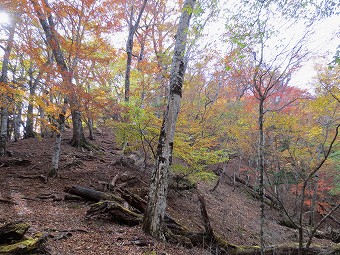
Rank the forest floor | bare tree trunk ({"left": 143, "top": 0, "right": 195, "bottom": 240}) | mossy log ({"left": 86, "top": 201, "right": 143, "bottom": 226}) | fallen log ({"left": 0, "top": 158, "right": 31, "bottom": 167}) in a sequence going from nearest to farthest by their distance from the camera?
the forest floor
bare tree trunk ({"left": 143, "top": 0, "right": 195, "bottom": 240})
mossy log ({"left": 86, "top": 201, "right": 143, "bottom": 226})
fallen log ({"left": 0, "top": 158, "right": 31, "bottom": 167})

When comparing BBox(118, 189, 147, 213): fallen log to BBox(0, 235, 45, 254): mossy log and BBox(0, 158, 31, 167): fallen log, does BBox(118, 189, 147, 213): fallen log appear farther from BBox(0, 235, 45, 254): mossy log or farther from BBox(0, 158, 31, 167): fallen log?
BBox(0, 158, 31, 167): fallen log

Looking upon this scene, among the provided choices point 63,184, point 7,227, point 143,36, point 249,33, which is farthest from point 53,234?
point 143,36

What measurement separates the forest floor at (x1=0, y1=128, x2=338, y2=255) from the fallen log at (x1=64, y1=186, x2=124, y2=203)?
0.24m

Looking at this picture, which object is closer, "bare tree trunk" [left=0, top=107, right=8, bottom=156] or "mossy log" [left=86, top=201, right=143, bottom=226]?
"mossy log" [left=86, top=201, right=143, bottom=226]

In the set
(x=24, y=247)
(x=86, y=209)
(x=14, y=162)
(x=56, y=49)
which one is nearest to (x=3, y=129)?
(x=14, y=162)

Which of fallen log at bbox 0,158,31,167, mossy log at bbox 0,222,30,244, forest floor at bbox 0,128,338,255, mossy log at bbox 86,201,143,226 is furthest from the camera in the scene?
fallen log at bbox 0,158,31,167

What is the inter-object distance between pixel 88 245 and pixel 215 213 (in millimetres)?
7581

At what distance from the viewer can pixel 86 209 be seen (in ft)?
22.1

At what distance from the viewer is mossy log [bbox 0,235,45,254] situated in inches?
128

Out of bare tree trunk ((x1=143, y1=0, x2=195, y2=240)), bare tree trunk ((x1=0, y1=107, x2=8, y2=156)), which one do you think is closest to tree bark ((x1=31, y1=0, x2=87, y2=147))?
bare tree trunk ((x1=0, y1=107, x2=8, y2=156))

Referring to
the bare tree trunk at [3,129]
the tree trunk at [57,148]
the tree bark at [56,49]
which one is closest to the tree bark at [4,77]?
the bare tree trunk at [3,129]

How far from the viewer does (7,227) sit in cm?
362

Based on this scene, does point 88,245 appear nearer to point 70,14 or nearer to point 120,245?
point 120,245

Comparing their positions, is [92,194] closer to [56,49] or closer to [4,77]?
[56,49]
